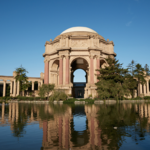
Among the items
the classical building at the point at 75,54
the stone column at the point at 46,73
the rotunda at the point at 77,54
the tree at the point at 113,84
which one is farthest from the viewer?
the stone column at the point at 46,73

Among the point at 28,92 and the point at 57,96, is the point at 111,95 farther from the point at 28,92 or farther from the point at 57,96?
the point at 28,92

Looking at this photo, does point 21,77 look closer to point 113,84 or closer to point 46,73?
point 46,73

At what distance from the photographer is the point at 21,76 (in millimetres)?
48719

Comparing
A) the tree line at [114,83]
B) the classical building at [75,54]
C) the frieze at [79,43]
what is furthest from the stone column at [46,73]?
the tree line at [114,83]

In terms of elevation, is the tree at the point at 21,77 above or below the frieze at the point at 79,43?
below

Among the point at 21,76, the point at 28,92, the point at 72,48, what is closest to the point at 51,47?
the point at 72,48

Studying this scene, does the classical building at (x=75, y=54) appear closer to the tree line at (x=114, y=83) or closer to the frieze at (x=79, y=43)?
the frieze at (x=79, y=43)

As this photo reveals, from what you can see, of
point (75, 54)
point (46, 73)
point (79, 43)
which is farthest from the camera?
point (46, 73)

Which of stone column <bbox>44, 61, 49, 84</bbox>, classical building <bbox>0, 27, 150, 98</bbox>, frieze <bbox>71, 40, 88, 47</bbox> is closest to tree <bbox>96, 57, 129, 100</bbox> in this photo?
classical building <bbox>0, 27, 150, 98</bbox>

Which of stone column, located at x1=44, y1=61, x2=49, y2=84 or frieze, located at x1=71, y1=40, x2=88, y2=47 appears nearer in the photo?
frieze, located at x1=71, y1=40, x2=88, y2=47

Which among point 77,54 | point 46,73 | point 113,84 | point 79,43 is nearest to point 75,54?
point 77,54

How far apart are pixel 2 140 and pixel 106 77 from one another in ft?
103

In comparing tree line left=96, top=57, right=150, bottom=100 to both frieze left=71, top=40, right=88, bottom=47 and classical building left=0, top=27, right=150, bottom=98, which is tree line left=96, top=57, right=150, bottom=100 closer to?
classical building left=0, top=27, right=150, bottom=98

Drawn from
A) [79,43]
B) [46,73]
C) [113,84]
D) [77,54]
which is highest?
[79,43]
